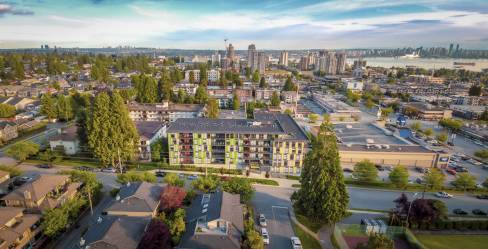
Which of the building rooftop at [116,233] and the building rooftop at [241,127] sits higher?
the building rooftop at [241,127]

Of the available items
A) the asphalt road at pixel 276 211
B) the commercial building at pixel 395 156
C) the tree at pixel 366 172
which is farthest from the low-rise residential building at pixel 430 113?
the asphalt road at pixel 276 211

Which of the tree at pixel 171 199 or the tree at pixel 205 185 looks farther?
the tree at pixel 205 185

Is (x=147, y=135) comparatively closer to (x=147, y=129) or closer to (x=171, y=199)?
(x=147, y=129)

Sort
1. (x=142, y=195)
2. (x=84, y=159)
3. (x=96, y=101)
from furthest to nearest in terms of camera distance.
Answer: (x=84, y=159) → (x=96, y=101) → (x=142, y=195)

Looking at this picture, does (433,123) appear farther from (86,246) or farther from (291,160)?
(86,246)

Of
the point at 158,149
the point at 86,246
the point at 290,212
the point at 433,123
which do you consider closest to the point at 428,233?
the point at 290,212

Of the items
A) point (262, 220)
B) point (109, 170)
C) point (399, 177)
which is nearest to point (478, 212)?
point (399, 177)

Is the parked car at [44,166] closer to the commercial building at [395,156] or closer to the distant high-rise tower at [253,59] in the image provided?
the commercial building at [395,156]
